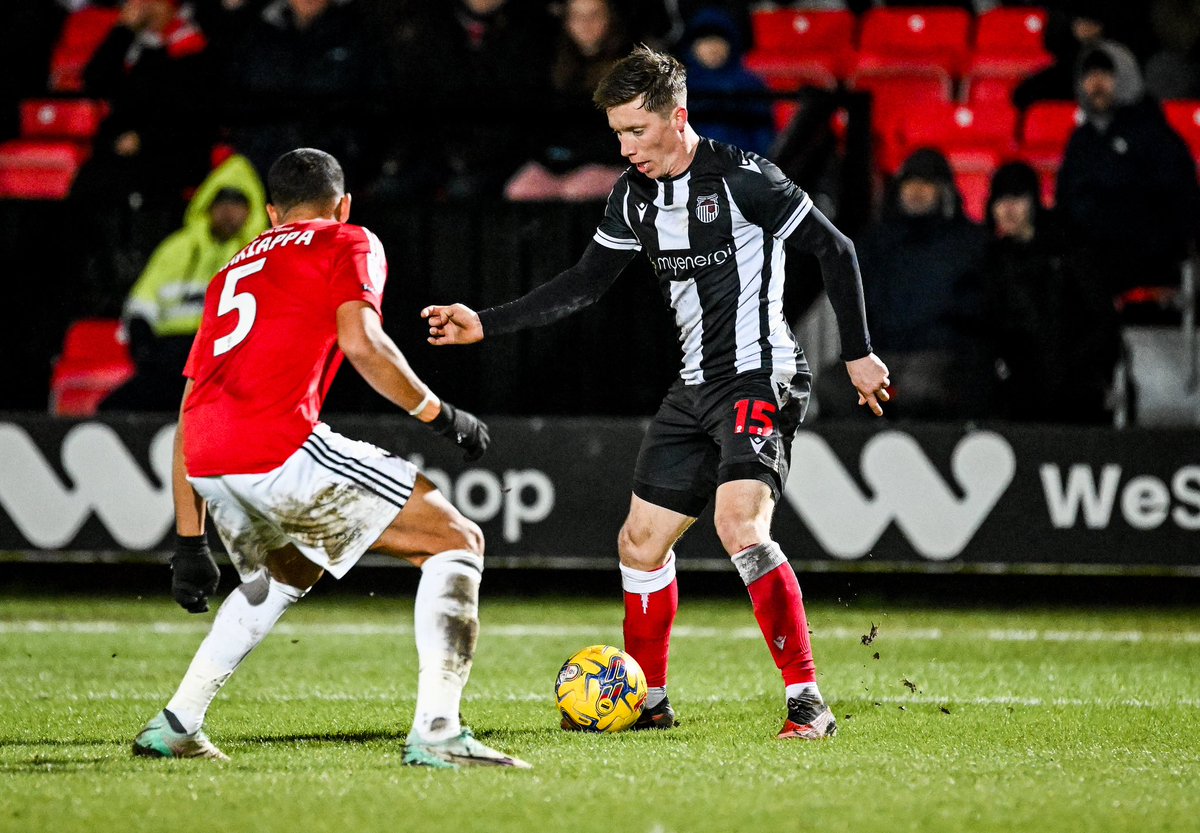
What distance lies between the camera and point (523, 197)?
9.07 meters

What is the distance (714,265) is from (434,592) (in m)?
1.54

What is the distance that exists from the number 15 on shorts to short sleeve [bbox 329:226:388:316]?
127 cm

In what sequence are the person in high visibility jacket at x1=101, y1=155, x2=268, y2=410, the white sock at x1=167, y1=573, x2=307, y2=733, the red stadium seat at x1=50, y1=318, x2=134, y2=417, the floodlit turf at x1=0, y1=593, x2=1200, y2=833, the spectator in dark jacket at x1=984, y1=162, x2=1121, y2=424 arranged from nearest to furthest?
the floodlit turf at x1=0, y1=593, x2=1200, y2=833 → the white sock at x1=167, y1=573, x2=307, y2=733 → the spectator in dark jacket at x1=984, y1=162, x2=1121, y2=424 → the person in high visibility jacket at x1=101, y1=155, x2=268, y2=410 → the red stadium seat at x1=50, y1=318, x2=134, y2=417

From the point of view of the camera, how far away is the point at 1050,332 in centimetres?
863

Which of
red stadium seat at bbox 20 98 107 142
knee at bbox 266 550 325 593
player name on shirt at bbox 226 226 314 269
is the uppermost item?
red stadium seat at bbox 20 98 107 142

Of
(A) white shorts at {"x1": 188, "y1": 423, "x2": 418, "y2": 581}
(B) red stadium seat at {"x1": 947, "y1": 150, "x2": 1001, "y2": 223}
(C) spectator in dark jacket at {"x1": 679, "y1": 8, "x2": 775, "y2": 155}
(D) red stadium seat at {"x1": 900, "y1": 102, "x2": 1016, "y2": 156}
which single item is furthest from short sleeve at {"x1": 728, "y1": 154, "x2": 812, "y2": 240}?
(D) red stadium seat at {"x1": 900, "y1": 102, "x2": 1016, "y2": 156}

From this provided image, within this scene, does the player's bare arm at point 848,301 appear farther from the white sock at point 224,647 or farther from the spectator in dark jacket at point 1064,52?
the spectator in dark jacket at point 1064,52

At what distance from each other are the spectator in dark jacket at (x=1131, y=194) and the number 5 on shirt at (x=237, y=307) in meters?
5.99

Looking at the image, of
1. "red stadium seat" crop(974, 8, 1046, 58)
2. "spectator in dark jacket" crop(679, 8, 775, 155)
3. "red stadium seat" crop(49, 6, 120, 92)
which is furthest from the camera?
"red stadium seat" crop(49, 6, 120, 92)

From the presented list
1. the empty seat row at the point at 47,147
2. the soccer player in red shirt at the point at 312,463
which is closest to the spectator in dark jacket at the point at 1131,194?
the soccer player in red shirt at the point at 312,463

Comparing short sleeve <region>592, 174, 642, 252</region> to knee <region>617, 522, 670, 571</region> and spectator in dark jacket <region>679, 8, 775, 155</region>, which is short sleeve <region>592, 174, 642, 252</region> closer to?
knee <region>617, 522, 670, 571</region>

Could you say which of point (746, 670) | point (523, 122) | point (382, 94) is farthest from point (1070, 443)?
point (382, 94)

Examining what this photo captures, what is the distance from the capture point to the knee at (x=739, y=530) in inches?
190

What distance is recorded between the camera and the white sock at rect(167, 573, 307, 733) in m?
4.38
